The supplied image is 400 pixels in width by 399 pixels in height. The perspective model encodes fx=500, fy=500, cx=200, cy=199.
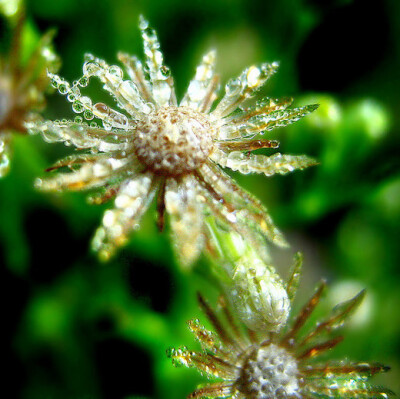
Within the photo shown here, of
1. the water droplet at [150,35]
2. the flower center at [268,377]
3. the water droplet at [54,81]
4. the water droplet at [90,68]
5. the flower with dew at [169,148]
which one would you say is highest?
the water droplet at [150,35]

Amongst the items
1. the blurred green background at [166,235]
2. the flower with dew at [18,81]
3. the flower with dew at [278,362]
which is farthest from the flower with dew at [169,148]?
the blurred green background at [166,235]

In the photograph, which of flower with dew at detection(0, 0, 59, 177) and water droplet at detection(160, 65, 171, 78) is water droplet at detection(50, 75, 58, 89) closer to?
flower with dew at detection(0, 0, 59, 177)

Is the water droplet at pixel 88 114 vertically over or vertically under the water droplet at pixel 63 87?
under

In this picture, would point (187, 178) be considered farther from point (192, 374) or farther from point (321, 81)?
point (321, 81)

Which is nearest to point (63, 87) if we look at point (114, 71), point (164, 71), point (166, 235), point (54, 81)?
point (54, 81)

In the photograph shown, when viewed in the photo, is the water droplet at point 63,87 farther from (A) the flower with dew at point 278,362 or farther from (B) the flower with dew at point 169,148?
(A) the flower with dew at point 278,362

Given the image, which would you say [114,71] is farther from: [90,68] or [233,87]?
[233,87]

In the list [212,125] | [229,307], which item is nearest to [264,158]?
[212,125]
